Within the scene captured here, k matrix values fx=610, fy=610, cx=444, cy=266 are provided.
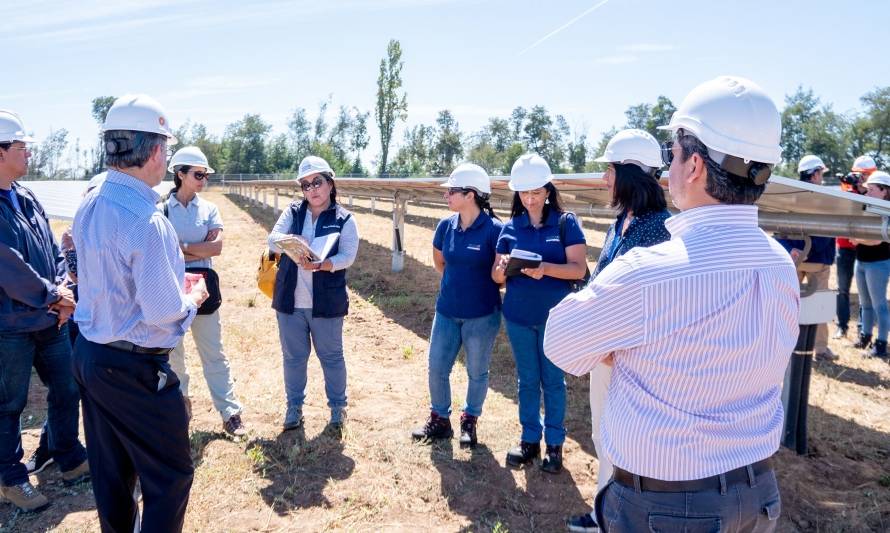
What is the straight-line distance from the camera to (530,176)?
392 centimetres

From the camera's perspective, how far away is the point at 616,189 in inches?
123

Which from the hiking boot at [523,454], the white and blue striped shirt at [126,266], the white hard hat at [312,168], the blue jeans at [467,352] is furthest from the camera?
the white hard hat at [312,168]

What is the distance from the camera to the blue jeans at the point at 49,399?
3.55 m

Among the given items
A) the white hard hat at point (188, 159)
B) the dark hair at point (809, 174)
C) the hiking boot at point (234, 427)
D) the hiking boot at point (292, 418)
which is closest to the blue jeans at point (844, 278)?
the dark hair at point (809, 174)

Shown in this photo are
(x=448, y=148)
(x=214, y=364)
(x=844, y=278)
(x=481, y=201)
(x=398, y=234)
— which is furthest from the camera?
(x=448, y=148)

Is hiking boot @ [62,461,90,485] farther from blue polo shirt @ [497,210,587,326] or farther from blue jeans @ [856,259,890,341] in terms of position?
blue jeans @ [856,259,890,341]

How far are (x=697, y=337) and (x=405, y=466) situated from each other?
123 inches

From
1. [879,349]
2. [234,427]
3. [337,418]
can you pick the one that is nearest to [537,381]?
[337,418]

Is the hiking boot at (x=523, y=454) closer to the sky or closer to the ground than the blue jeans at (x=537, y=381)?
closer to the ground

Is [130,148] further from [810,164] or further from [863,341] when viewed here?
[863,341]

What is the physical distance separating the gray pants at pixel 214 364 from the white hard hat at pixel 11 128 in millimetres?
1625

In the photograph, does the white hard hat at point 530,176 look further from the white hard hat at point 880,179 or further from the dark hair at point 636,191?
the white hard hat at point 880,179

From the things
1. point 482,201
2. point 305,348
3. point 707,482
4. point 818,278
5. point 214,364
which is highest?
point 482,201

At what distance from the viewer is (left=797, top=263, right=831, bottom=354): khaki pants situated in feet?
15.4
